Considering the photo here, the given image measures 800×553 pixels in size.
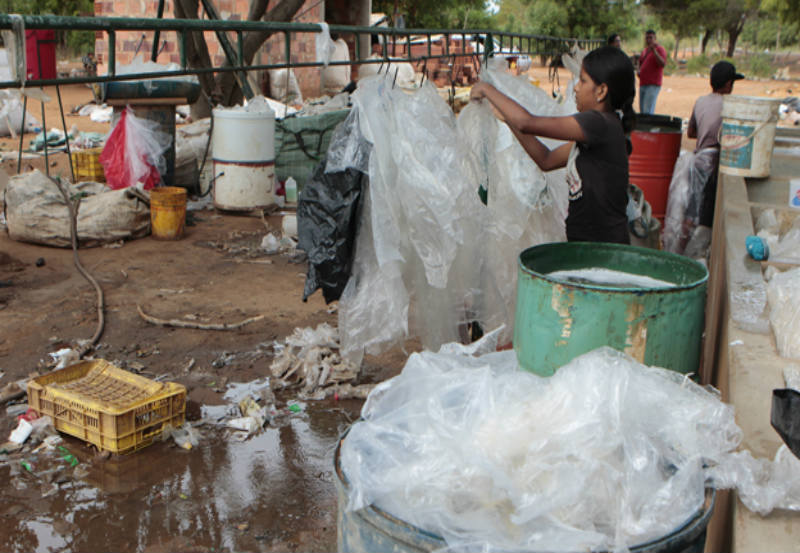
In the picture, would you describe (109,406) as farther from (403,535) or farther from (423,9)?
(423,9)

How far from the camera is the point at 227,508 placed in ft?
10.4

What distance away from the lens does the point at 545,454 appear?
5.09 ft

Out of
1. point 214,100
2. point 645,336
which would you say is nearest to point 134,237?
point 214,100

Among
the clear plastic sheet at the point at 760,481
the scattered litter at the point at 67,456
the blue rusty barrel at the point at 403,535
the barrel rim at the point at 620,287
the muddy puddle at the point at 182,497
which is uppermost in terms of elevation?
the barrel rim at the point at 620,287

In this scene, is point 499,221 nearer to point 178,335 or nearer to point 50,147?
point 178,335

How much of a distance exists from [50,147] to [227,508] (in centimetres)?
939

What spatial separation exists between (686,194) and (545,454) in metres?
5.12

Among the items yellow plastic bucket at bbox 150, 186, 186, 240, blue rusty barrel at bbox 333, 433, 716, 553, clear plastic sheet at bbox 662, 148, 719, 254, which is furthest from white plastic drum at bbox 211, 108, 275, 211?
blue rusty barrel at bbox 333, 433, 716, 553

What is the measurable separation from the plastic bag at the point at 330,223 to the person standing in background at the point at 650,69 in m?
9.14

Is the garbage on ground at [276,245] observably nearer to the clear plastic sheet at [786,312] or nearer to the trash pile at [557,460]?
the clear plastic sheet at [786,312]

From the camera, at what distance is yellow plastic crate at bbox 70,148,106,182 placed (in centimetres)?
853

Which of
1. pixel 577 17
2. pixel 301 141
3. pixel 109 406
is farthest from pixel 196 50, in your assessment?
pixel 577 17

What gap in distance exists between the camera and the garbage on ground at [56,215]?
6812mm

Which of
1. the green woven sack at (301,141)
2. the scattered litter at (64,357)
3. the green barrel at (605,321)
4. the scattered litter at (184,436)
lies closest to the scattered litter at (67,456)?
the scattered litter at (184,436)
